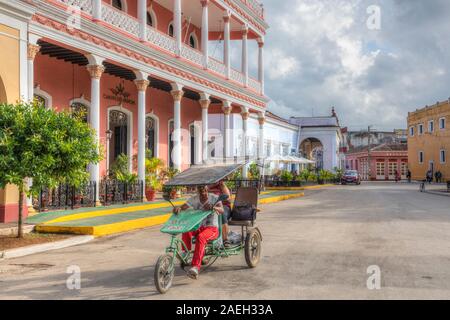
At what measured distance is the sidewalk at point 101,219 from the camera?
1029 centimetres

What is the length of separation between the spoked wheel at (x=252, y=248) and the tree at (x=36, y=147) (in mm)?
4232

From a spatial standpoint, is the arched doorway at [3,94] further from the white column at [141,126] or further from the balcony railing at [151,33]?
the white column at [141,126]

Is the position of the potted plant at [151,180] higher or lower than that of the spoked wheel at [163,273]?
higher

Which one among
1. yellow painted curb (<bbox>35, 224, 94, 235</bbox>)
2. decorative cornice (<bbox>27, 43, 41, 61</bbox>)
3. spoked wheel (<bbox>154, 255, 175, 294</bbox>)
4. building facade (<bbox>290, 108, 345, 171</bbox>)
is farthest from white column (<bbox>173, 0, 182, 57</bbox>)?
building facade (<bbox>290, 108, 345, 171</bbox>)

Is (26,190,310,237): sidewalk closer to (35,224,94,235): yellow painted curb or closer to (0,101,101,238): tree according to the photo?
(35,224,94,235): yellow painted curb

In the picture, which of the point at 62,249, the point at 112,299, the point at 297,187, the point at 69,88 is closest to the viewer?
the point at 112,299

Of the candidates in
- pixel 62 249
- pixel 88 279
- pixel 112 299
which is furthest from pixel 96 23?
pixel 112 299

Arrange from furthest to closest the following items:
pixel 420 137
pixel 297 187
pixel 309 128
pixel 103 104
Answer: pixel 420 137
pixel 309 128
pixel 297 187
pixel 103 104

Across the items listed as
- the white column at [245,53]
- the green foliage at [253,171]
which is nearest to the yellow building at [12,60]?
the white column at [245,53]

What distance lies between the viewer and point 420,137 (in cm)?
6000

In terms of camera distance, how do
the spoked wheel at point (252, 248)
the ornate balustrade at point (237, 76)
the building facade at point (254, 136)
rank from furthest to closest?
the building facade at point (254, 136) → the ornate balustrade at point (237, 76) → the spoked wheel at point (252, 248)

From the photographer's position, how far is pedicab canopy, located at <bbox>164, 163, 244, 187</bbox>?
6367 mm
